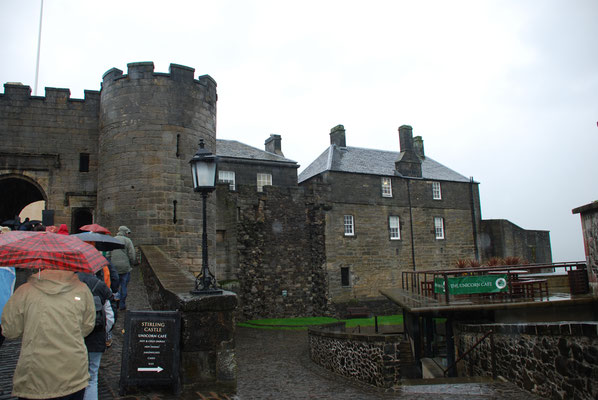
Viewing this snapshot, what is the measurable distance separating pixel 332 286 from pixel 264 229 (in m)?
5.06

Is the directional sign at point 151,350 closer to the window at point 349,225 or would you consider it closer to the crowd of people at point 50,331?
the crowd of people at point 50,331

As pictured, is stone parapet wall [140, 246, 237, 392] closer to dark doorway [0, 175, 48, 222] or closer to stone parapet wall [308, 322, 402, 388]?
stone parapet wall [308, 322, 402, 388]

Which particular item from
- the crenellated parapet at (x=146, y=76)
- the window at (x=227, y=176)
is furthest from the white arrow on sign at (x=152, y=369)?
the window at (x=227, y=176)

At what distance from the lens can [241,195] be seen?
77.5ft

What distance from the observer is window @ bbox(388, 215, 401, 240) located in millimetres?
28266

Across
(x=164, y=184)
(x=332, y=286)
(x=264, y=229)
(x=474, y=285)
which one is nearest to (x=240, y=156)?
(x=264, y=229)

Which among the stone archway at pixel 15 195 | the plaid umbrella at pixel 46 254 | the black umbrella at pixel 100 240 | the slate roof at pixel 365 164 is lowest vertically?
the plaid umbrella at pixel 46 254

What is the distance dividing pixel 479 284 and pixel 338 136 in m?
18.7

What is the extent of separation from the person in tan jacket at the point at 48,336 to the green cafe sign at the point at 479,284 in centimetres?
1163

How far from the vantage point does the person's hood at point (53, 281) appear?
140 inches

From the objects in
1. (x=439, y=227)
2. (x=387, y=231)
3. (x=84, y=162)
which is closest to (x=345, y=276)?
(x=387, y=231)

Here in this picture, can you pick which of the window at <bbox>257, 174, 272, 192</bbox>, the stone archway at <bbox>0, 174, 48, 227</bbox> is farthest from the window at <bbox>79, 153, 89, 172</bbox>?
the window at <bbox>257, 174, 272, 192</bbox>

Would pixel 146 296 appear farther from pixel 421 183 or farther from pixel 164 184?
pixel 421 183

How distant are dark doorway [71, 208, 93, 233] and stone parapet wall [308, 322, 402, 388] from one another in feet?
28.5
